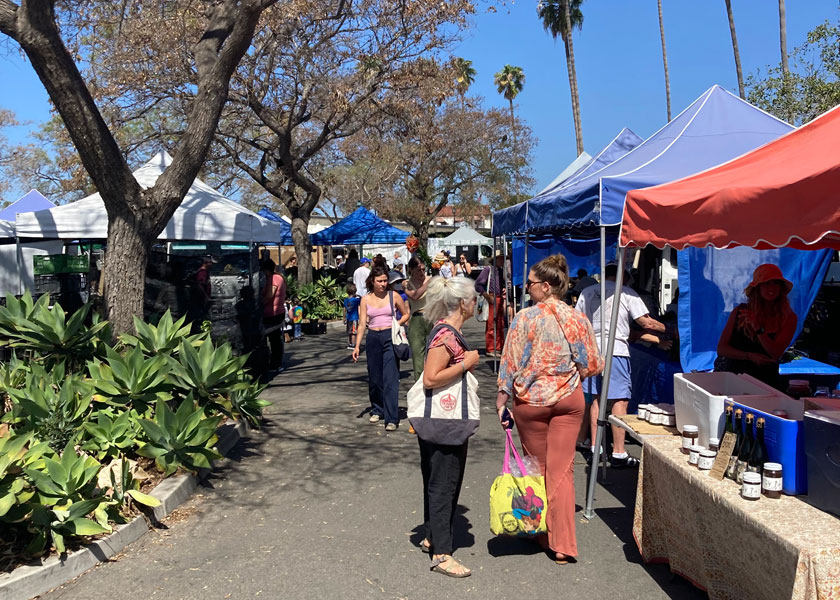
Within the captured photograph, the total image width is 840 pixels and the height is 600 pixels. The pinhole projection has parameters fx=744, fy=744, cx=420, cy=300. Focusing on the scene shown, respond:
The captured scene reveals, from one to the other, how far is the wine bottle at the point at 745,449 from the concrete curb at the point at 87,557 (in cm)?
383

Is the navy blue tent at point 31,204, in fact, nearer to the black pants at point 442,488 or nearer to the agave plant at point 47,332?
the agave plant at point 47,332

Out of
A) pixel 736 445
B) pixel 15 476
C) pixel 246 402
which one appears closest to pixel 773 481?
pixel 736 445

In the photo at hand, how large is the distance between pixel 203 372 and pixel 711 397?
4447mm

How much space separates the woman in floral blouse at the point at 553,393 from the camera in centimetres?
454

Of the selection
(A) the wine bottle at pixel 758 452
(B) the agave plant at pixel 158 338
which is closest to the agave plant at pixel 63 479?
(B) the agave plant at pixel 158 338

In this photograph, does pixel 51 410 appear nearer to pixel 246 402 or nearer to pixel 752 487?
pixel 246 402

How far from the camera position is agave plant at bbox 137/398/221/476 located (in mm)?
5770

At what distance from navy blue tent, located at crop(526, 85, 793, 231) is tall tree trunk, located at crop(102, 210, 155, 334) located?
4.52 m

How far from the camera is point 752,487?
347 centimetres

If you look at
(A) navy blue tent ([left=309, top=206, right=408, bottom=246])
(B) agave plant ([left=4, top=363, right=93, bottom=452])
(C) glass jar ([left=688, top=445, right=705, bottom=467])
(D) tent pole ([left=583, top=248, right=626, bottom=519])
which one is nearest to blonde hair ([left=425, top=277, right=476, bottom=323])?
(D) tent pole ([left=583, top=248, right=626, bottom=519])

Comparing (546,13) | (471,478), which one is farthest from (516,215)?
(546,13)

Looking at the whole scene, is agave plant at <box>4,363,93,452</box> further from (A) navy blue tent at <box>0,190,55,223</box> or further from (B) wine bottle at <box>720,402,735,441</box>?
(A) navy blue tent at <box>0,190,55,223</box>

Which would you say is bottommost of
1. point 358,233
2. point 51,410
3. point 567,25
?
point 51,410

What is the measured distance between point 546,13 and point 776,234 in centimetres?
4178
